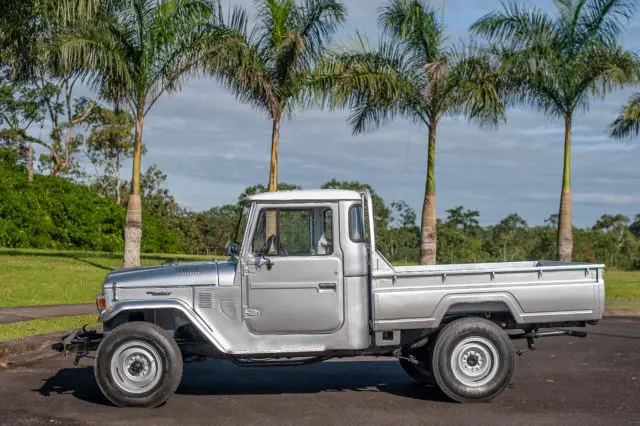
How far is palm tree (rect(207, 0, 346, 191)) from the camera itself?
2205 cm

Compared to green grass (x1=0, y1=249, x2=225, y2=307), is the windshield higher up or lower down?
higher up

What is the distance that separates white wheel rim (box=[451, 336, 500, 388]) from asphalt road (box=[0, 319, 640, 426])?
10.7 inches

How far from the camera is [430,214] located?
22875mm

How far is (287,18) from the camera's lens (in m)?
22.7

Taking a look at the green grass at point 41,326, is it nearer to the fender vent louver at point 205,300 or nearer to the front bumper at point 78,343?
the front bumper at point 78,343

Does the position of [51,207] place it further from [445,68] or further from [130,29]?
[445,68]

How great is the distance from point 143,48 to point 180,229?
3739 cm

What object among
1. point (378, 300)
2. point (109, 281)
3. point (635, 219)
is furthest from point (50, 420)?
point (635, 219)

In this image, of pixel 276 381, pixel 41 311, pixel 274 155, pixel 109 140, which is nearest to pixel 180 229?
pixel 109 140

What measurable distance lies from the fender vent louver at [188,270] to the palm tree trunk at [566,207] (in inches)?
661

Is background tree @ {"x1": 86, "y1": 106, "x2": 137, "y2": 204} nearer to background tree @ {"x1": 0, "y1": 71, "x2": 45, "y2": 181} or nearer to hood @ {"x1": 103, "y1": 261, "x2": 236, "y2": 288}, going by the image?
background tree @ {"x1": 0, "y1": 71, "x2": 45, "y2": 181}

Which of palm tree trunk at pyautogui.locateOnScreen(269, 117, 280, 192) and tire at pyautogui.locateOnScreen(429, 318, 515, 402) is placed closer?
tire at pyautogui.locateOnScreen(429, 318, 515, 402)

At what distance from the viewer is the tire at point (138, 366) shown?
7.88 meters

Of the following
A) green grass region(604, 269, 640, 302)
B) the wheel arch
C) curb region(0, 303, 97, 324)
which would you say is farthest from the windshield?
green grass region(604, 269, 640, 302)
